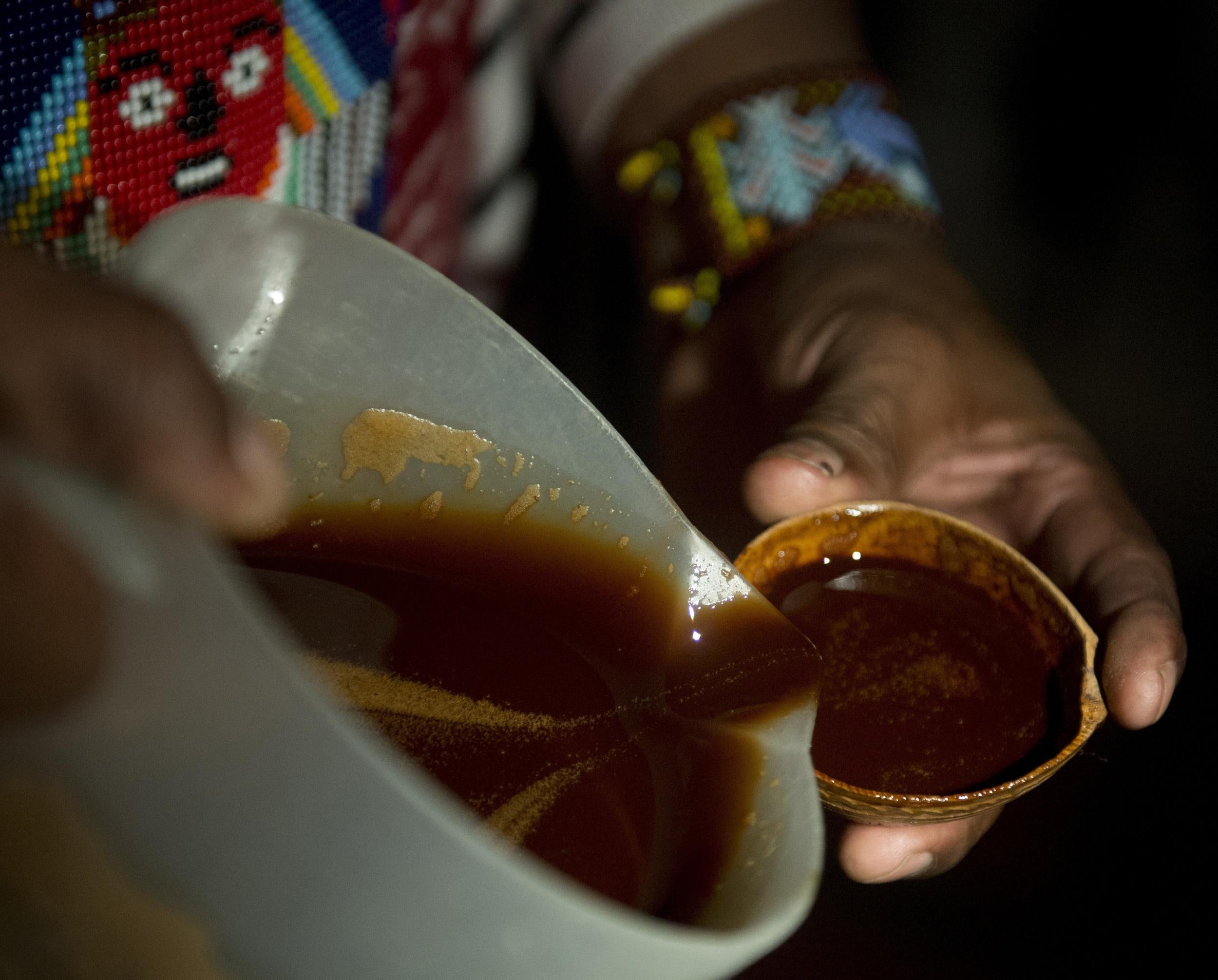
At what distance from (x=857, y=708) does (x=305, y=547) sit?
37cm

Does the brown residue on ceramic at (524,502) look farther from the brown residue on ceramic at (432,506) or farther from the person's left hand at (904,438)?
the person's left hand at (904,438)

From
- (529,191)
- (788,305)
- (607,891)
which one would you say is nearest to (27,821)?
(607,891)

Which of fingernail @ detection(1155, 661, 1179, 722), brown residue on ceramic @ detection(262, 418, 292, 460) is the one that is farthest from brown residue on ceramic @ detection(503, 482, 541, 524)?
fingernail @ detection(1155, 661, 1179, 722)

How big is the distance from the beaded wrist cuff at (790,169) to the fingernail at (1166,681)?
1.74ft

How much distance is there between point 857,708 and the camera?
62 cm

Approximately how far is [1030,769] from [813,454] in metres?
0.25

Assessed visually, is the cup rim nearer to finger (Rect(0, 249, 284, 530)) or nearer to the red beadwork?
finger (Rect(0, 249, 284, 530))

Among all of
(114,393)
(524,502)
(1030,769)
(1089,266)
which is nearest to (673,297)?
(524,502)

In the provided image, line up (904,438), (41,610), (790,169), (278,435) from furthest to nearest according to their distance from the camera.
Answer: (790,169)
(904,438)
(278,435)
(41,610)

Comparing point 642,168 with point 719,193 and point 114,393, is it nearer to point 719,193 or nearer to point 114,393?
point 719,193

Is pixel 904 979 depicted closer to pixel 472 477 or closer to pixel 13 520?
pixel 472 477

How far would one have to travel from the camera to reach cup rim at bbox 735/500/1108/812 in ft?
1.77

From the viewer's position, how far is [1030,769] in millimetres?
570

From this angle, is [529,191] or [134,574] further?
[529,191]
